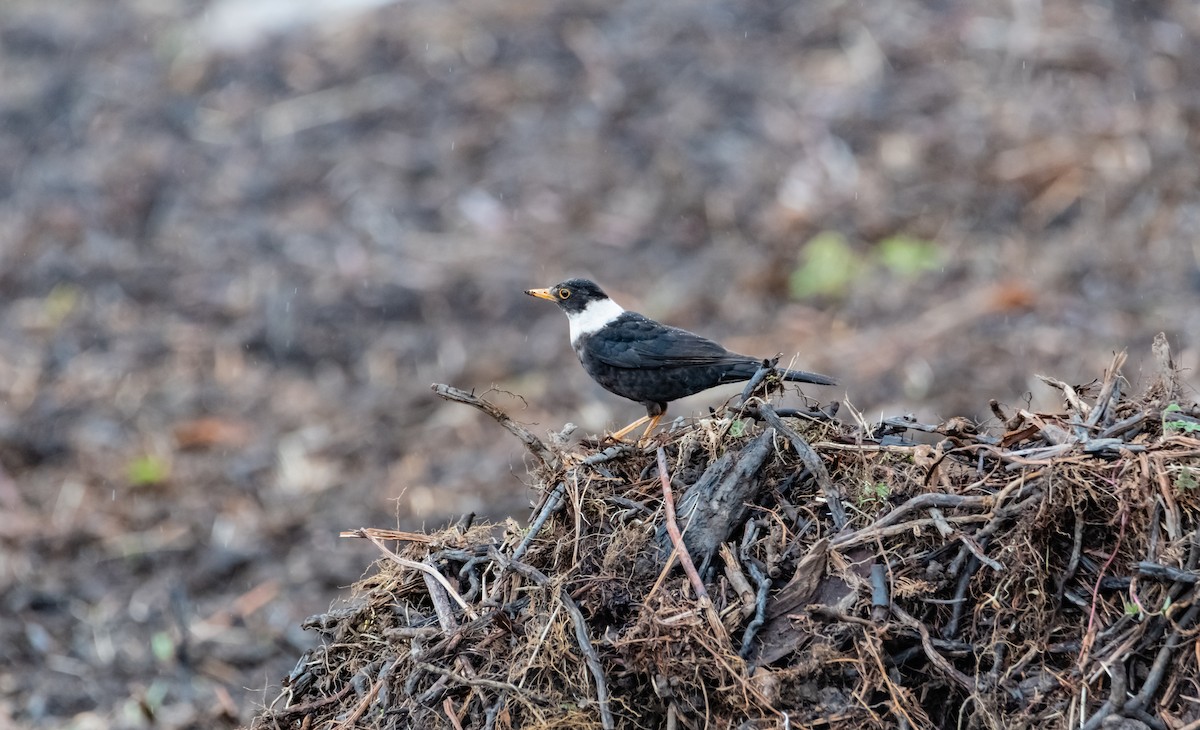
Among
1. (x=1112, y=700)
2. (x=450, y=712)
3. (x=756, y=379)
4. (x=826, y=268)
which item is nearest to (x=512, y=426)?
(x=756, y=379)

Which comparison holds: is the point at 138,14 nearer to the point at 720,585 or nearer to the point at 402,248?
the point at 402,248

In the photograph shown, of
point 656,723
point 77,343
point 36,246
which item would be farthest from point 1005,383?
point 36,246

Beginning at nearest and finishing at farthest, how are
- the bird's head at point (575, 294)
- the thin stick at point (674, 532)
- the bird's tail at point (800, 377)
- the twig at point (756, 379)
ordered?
the thin stick at point (674, 532)
the twig at point (756, 379)
the bird's tail at point (800, 377)
the bird's head at point (575, 294)

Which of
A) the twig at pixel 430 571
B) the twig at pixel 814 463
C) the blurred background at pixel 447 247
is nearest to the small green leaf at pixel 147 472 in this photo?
the blurred background at pixel 447 247

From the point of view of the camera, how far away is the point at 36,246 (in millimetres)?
12023

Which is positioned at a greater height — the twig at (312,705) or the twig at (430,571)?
the twig at (430,571)

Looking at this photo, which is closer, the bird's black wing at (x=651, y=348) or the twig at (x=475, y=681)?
the twig at (x=475, y=681)

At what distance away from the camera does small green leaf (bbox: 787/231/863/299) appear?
10461 mm

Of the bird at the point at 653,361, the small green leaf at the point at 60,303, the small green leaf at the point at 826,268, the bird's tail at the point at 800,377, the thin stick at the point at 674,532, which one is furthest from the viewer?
the small green leaf at the point at 60,303

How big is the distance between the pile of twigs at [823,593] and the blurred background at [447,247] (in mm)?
2974

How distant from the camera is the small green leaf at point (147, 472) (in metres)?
9.05

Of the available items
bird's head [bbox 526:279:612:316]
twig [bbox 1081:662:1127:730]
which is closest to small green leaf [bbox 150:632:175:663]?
bird's head [bbox 526:279:612:316]

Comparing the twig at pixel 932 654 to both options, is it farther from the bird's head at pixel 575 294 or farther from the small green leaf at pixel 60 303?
the small green leaf at pixel 60 303

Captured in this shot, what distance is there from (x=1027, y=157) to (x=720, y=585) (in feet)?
27.8
